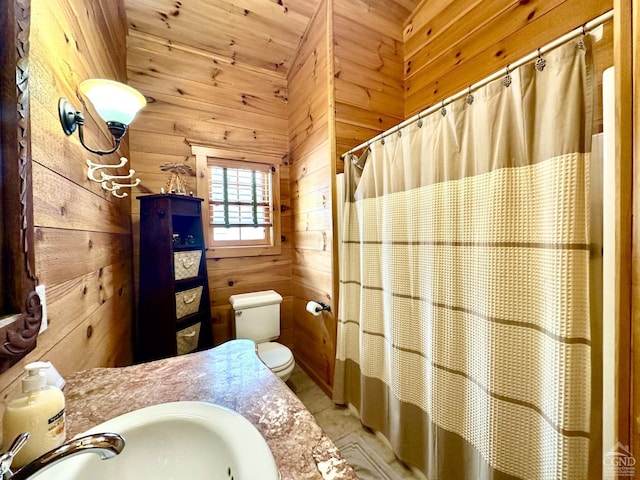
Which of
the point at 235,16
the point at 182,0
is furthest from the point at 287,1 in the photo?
the point at 182,0

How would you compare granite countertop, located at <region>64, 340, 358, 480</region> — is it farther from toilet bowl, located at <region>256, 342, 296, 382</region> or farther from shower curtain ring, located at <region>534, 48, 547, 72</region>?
shower curtain ring, located at <region>534, 48, 547, 72</region>

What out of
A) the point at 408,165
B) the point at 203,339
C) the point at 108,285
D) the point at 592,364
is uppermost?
the point at 408,165

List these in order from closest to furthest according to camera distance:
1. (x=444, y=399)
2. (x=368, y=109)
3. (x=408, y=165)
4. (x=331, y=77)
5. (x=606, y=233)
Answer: (x=606, y=233) < (x=444, y=399) < (x=408, y=165) < (x=331, y=77) < (x=368, y=109)

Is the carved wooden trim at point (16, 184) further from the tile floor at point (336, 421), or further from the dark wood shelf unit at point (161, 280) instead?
the tile floor at point (336, 421)

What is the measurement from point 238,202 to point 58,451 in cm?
208

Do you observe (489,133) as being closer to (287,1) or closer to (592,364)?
(592,364)

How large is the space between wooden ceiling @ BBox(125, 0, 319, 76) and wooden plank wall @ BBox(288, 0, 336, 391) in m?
0.16

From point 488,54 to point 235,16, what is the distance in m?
1.82

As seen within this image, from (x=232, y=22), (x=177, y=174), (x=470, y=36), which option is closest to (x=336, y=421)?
(x=177, y=174)

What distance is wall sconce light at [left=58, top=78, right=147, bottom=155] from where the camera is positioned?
2.72ft

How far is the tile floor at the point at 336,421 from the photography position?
1332 mm

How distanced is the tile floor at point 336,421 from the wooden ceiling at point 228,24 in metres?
2.85

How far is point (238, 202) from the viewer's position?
230 cm

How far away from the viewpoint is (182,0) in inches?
69.9
